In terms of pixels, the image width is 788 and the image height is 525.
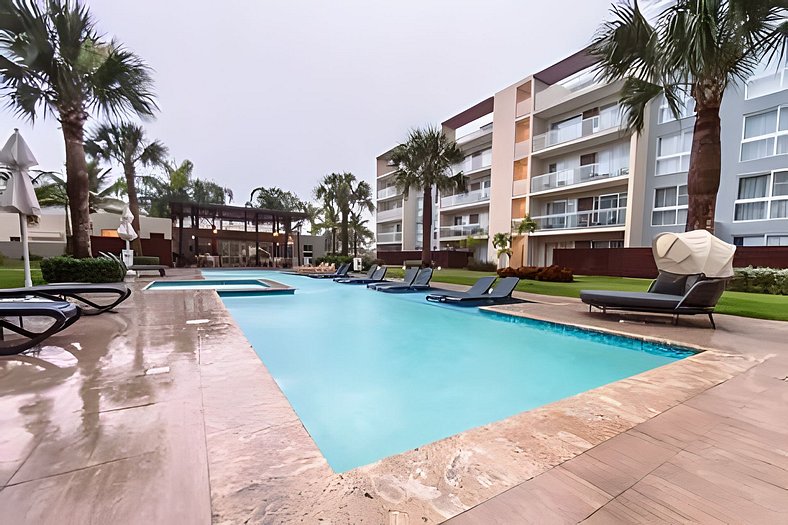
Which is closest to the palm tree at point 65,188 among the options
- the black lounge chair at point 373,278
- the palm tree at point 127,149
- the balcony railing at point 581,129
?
the palm tree at point 127,149

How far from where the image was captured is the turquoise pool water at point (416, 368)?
3051 millimetres

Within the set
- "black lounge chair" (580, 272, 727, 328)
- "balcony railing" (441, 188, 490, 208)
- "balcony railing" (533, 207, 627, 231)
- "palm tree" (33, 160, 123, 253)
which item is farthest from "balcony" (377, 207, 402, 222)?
"black lounge chair" (580, 272, 727, 328)

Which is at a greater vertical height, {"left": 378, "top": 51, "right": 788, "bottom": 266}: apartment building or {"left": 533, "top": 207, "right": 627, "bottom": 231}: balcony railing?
{"left": 378, "top": 51, "right": 788, "bottom": 266}: apartment building

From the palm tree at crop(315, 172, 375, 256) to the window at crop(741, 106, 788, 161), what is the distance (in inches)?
857

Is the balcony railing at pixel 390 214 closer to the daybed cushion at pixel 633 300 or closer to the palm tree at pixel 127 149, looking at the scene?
the palm tree at pixel 127 149

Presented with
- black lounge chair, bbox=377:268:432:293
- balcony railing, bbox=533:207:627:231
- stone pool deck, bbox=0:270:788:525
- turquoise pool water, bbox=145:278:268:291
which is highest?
balcony railing, bbox=533:207:627:231

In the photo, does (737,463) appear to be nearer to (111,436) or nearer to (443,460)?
(443,460)

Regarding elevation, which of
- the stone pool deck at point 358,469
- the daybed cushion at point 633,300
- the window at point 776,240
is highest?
the window at point 776,240

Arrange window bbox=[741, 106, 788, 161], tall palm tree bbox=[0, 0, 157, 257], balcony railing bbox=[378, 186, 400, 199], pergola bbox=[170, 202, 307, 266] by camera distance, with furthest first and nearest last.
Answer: balcony railing bbox=[378, 186, 400, 199] → pergola bbox=[170, 202, 307, 266] → window bbox=[741, 106, 788, 161] → tall palm tree bbox=[0, 0, 157, 257]

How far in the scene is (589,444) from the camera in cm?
201

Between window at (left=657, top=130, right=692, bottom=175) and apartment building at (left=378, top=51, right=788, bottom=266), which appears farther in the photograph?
window at (left=657, top=130, right=692, bottom=175)

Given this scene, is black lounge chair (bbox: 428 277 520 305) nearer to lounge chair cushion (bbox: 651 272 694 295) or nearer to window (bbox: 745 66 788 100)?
lounge chair cushion (bbox: 651 272 694 295)

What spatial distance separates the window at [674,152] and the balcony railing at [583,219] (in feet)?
8.93

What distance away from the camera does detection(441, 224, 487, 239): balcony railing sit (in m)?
26.2
